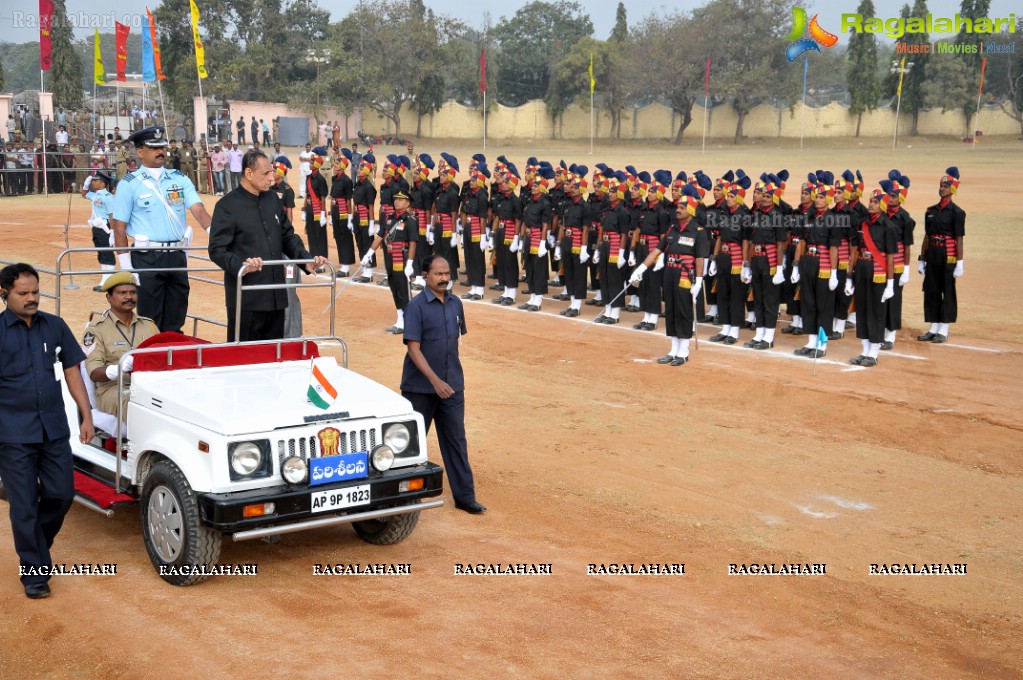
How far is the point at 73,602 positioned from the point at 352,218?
618 inches

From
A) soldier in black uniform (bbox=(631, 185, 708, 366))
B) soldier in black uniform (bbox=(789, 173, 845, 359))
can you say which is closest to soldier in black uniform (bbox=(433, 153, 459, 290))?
soldier in black uniform (bbox=(631, 185, 708, 366))

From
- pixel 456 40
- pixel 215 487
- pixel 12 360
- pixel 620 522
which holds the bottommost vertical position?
pixel 620 522

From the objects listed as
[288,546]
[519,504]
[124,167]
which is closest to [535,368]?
[519,504]

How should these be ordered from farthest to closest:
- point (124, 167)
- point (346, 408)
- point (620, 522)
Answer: point (124, 167), point (620, 522), point (346, 408)

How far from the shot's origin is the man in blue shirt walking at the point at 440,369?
314 inches

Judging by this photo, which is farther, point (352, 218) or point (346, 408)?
point (352, 218)

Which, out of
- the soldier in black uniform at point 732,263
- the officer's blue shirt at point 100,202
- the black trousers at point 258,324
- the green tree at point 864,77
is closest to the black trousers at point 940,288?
the soldier in black uniform at point 732,263

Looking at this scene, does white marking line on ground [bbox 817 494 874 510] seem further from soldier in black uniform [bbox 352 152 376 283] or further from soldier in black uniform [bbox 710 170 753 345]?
soldier in black uniform [bbox 352 152 376 283]

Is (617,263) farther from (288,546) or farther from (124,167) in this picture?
(124,167)

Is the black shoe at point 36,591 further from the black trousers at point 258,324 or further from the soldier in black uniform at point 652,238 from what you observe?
the soldier in black uniform at point 652,238

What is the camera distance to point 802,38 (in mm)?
62469

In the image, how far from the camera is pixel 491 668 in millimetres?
5605

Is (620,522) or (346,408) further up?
(346,408)

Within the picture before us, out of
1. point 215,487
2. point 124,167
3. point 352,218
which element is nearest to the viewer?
point 215,487
